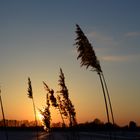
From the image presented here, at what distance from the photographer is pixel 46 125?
80.9m

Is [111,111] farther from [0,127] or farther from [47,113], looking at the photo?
[0,127]

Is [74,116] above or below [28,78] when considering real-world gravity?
below

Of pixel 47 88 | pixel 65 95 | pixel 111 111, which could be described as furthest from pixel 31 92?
pixel 111 111

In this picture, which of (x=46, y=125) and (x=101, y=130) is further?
(x=101, y=130)

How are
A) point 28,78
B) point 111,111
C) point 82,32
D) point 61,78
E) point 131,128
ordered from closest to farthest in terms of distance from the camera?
point 82,32 < point 111,111 < point 61,78 < point 28,78 < point 131,128

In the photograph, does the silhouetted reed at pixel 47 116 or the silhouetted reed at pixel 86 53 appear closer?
the silhouetted reed at pixel 86 53

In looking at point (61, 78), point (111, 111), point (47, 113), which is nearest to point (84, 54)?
point (111, 111)

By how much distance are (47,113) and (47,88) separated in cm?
843

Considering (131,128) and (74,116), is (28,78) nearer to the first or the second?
(74,116)

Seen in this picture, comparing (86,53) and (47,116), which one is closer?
(86,53)

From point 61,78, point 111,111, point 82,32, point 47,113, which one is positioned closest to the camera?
point 82,32

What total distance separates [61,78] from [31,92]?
33.9ft

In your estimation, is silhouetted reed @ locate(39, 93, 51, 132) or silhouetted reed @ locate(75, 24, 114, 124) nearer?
silhouetted reed @ locate(75, 24, 114, 124)

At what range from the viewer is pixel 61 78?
63.6 m
